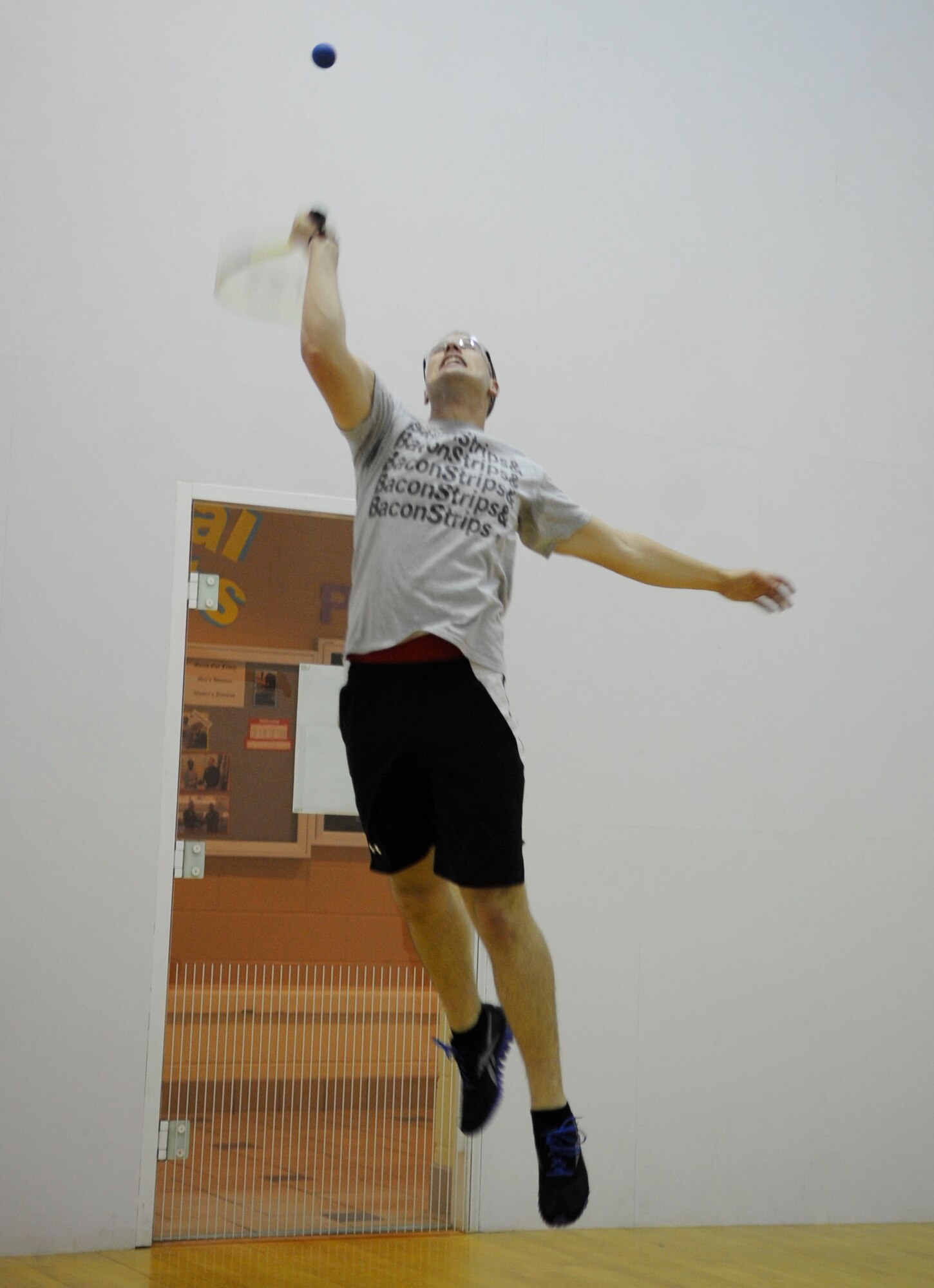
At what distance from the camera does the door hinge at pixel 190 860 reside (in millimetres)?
3867

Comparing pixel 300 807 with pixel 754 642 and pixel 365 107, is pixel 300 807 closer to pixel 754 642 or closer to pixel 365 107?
pixel 754 642

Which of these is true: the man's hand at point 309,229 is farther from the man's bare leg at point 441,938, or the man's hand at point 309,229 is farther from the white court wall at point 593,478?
the white court wall at point 593,478

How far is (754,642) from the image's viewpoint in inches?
178

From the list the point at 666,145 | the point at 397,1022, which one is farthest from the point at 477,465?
the point at 666,145

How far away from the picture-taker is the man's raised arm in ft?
7.70

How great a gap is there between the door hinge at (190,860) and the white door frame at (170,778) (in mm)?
18

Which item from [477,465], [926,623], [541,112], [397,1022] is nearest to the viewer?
[477,465]

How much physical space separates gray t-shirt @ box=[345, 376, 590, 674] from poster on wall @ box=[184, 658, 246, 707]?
1512 millimetres

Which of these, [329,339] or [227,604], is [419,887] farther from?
[227,604]

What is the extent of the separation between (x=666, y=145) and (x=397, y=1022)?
2953 millimetres

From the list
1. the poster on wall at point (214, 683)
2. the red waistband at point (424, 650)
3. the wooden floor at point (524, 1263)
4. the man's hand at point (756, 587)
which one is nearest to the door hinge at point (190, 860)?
the poster on wall at point (214, 683)

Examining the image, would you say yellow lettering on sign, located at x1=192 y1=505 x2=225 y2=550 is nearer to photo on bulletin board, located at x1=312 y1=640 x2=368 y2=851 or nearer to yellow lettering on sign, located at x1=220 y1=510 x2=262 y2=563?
yellow lettering on sign, located at x1=220 y1=510 x2=262 y2=563

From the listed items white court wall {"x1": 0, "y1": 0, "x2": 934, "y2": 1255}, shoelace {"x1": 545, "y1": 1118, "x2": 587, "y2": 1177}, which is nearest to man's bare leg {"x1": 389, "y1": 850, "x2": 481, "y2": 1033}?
shoelace {"x1": 545, "y1": 1118, "x2": 587, "y2": 1177}

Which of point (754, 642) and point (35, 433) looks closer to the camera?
point (35, 433)
